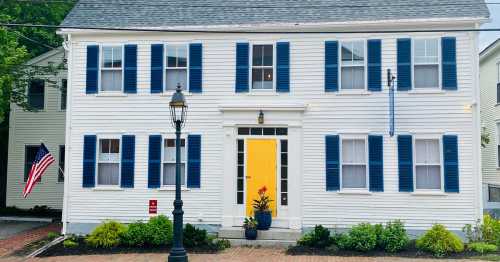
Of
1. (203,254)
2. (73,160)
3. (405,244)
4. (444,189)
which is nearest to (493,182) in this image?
(444,189)

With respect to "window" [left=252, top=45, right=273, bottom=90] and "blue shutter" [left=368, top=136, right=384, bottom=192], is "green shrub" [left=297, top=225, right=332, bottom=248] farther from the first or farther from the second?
"window" [left=252, top=45, right=273, bottom=90]

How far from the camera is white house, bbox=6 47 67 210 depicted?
20.5m

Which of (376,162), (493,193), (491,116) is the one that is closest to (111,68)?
(376,162)

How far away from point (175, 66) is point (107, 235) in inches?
211

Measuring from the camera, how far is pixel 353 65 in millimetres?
14672

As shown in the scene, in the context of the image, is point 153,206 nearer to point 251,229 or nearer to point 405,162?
point 251,229

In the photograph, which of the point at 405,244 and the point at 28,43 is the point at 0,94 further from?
the point at 405,244

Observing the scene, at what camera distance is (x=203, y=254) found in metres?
13.0

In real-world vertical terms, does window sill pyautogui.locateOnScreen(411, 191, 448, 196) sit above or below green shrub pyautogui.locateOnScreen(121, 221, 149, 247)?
above

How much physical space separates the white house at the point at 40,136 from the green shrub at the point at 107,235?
7144mm

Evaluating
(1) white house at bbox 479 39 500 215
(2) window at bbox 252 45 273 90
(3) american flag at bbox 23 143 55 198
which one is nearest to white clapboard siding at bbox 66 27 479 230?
(2) window at bbox 252 45 273 90

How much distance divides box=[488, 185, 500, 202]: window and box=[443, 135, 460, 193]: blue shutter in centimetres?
1018

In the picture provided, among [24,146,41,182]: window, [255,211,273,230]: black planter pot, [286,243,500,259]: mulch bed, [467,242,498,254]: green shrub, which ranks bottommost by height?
[286,243,500,259]: mulch bed

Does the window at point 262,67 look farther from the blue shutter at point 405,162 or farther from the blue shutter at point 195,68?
the blue shutter at point 405,162
